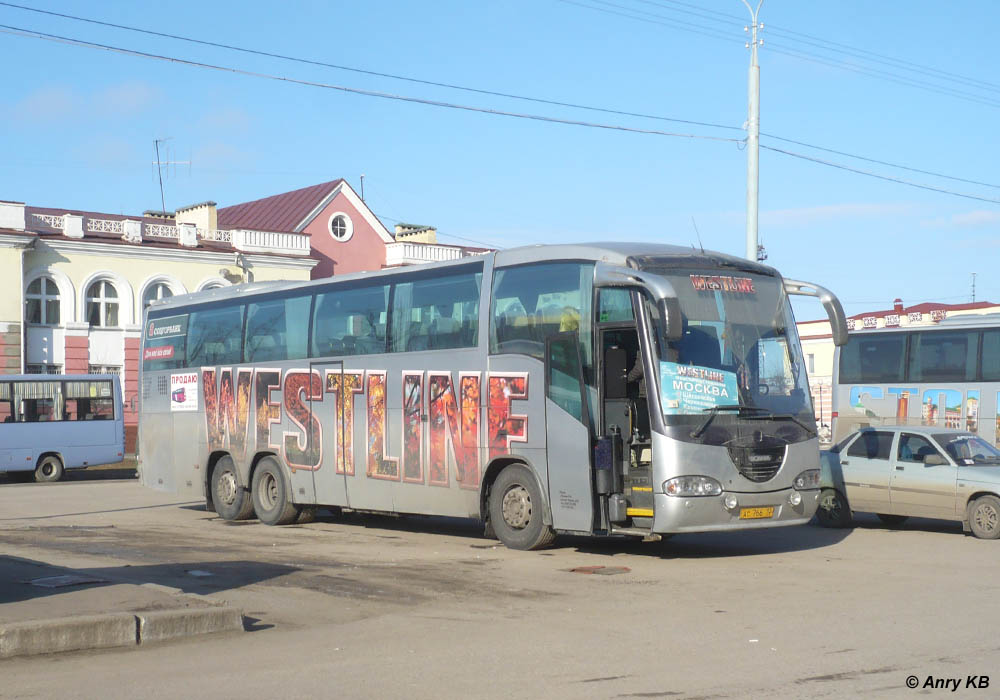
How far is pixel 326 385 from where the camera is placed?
17969 mm

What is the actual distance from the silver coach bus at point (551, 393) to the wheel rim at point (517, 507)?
0.03m

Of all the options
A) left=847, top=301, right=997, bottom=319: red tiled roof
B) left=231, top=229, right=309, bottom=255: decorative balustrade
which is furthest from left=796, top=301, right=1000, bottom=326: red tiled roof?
left=231, top=229, right=309, bottom=255: decorative balustrade

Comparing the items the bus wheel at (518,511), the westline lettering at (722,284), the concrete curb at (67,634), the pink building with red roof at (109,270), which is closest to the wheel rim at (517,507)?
the bus wheel at (518,511)

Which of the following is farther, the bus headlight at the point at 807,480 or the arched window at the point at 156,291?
the arched window at the point at 156,291

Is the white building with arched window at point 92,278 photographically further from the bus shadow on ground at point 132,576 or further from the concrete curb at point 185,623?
the concrete curb at point 185,623

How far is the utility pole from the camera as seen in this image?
2511 cm

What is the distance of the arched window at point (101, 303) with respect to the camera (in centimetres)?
4512

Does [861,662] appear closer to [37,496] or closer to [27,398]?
[37,496]

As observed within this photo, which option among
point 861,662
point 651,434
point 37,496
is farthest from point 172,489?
point 861,662

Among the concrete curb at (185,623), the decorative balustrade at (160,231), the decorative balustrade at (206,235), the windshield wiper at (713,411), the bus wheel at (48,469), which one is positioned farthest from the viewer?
the decorative balustrade at (160,231)

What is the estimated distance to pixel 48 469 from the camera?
116 feet

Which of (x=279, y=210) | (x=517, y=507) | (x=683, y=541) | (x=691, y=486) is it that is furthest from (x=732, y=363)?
(x=279, y=210)

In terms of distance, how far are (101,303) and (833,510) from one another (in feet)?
114

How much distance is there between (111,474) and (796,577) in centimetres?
3061
